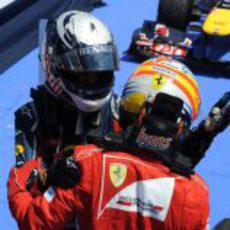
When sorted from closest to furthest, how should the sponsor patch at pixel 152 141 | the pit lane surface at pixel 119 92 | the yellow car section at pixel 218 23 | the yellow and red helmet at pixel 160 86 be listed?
the sponsor patch at pixel 152 141 → the yellow and red helmet at pixel 160 86 → the pit lane surface at pixel 119 92 → the yellow car section at pixel 218 23

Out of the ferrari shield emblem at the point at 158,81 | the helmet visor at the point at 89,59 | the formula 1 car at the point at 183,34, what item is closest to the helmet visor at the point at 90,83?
the helmet visor at the point at 89,59

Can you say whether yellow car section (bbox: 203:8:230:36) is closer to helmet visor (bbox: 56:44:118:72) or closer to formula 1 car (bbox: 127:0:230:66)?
formula 1 car (bbox: 127:0:230:66)

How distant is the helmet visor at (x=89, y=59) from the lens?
6.89 feet

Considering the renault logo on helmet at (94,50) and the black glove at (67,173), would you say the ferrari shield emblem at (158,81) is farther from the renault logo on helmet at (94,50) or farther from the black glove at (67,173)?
the black glove at (67,173)

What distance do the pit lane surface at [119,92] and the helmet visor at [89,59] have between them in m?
0.59

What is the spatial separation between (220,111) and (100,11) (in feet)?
19.6

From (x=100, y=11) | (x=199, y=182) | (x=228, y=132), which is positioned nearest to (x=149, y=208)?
(x=199, y=182)

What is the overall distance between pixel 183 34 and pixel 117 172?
502cm

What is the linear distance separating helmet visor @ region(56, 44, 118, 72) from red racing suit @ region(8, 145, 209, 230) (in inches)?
18.8

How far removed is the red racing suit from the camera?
163 centimetres

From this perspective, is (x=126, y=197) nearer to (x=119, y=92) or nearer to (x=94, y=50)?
(x=94, y=50)

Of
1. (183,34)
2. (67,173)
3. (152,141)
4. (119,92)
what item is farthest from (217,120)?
(183,34)

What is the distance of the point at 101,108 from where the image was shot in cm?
232

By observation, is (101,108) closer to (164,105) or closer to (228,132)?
(164,105)
